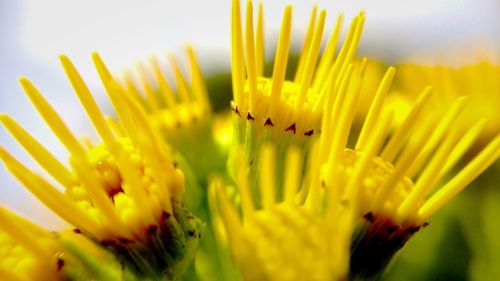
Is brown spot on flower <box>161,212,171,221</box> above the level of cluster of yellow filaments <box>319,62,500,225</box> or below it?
below

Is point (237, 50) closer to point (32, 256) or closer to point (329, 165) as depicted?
point (329, 165)

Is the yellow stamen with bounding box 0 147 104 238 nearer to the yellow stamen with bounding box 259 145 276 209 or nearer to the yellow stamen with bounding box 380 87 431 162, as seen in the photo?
the yellow stamen with bounding box 259 145 276 209

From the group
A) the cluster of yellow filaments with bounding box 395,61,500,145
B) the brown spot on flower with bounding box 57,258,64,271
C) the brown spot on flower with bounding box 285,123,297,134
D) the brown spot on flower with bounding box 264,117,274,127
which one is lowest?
the cluster of yellow filaments with bounding box 395,61,500,145

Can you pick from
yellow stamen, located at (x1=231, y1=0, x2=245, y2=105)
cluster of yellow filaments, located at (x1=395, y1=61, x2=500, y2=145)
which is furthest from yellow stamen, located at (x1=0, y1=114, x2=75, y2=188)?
cluster of yellow filaments, located at (x1=395, y1=61, x2=500, y2=145)

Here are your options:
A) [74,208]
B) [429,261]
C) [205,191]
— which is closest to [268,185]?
[74,208]

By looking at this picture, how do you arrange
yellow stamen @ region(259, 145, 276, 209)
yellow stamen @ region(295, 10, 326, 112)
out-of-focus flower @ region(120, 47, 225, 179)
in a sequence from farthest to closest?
out-of-focus flower @ region(120, 47, 225, 179)
yellow stamen @ region(295, 10, 326, 112)
yellow stamen @ region(259, 145, 276, 209)

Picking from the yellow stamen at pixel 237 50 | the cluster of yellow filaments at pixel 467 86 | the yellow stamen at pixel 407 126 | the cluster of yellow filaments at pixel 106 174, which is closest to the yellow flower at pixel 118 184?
the cluster of yellow filaments at pixel 106 174

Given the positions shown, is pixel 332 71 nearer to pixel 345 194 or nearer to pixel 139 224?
pixel 345 194
